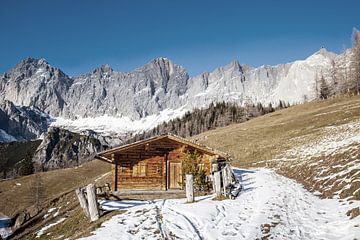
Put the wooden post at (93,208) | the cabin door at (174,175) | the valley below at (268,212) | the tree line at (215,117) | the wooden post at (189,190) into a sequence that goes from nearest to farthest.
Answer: the valley below at (268,212) → the wooden post at (93,208) → the wooden post at (189,190) → the cabin door at (174,175) → the tree line at (215,117)

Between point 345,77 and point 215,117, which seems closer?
point 345,77

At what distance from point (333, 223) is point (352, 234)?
6.90ft

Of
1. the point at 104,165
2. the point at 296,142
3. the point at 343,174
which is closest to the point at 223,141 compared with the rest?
the point at 296,142

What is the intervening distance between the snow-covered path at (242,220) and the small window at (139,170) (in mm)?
11009

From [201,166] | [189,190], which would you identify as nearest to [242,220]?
[189,190]

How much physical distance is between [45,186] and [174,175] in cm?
5715

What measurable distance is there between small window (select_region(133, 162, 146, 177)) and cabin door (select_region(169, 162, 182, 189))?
2.51 meters

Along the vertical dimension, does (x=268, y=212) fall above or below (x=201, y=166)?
below

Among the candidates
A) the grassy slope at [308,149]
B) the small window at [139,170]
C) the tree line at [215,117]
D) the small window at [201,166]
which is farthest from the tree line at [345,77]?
the small window at [139,170]

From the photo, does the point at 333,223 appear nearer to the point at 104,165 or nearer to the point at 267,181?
the point at 267,181

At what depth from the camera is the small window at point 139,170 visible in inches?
1246

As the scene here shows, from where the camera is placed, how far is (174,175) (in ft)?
107

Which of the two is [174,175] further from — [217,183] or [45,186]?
[45,186]

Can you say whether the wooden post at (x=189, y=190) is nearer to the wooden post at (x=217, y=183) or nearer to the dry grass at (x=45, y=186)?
the wooden post at (x=217, y=183)
